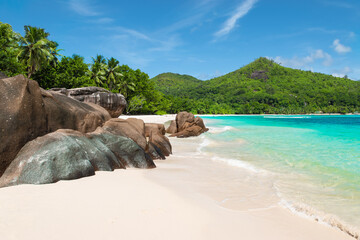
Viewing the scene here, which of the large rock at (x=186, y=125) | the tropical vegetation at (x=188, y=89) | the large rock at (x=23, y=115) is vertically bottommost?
the large rock at (x=186, y=125)

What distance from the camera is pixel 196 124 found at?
21969 millimetres

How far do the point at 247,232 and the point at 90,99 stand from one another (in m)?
18.1

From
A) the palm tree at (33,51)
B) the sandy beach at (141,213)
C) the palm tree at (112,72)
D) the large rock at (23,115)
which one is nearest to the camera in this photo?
the sandy beach at (141,213)

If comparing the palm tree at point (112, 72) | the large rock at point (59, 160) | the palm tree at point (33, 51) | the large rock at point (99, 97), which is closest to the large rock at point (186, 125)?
the large rock at point (99, 97)

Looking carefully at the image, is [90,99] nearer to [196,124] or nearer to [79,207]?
[196,124]

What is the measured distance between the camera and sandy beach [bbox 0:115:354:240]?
284 cm

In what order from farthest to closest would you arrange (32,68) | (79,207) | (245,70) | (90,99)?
(245,70)
(32,68)
(90,99)
(79,207)

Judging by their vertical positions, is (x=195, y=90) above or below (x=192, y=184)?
above

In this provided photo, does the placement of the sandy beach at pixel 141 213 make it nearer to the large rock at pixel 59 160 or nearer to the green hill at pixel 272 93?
the large rock at pixel 59 160

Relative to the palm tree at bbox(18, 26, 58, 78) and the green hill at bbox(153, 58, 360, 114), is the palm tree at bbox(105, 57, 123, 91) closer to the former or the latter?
the palm tree at bbox(18, 26, 58, 78)

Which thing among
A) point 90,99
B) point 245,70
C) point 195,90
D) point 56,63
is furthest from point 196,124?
point 245,70

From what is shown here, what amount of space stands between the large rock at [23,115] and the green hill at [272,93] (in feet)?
268

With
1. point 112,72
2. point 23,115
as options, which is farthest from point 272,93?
point 23,115

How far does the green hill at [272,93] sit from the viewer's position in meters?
121
